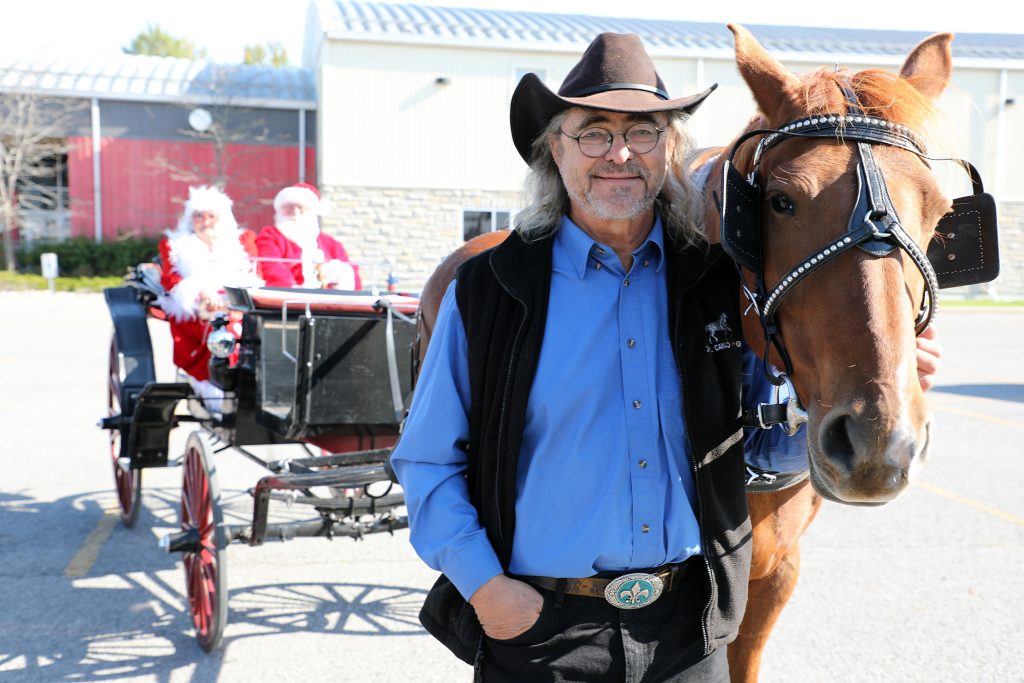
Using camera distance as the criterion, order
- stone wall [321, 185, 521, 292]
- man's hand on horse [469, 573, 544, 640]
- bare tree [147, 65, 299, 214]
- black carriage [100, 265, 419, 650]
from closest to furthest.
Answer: man's hand on horse [469, 573, 544, 640], black carriage [100, 265, 419, 650], stone wall [321, 185, 521, 292], bare tree [147, 65, 299, 214]

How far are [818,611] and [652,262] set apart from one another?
3218mm

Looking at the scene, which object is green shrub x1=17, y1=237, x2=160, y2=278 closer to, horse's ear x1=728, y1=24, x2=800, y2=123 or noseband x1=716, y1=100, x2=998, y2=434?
horse's ear x1=728, y1=24, x2=800, y2=123

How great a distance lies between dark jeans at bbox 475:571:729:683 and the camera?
6.52ft

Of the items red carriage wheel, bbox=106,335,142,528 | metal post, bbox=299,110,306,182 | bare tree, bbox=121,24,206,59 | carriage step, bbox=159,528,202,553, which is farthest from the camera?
bare tree, bbox=121,24,206,59

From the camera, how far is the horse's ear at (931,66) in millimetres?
2061

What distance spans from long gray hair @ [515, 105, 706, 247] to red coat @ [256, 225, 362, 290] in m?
3.95

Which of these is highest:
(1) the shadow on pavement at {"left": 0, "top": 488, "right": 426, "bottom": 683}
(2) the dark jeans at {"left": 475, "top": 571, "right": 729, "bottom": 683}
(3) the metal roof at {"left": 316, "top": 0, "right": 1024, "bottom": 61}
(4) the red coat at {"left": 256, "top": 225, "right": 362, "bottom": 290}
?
(3) the metal roof at {"left": 316, "top": 0, "right": 1024, "bottom": 61}

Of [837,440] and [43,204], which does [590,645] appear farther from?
[43,204]

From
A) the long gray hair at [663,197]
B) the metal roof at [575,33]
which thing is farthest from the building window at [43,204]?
the long gray hair at [663,197]

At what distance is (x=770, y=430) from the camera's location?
2.21m

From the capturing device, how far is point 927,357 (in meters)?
1.95

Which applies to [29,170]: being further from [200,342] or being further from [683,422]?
[683,422]

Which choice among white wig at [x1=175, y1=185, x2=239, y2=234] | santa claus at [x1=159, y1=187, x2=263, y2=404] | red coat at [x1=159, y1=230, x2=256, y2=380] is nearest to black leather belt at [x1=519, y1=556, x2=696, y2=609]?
santa claus at [x1=159, y1=187, x2=263, y2=404]

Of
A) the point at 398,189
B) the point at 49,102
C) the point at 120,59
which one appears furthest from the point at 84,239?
the point at 398,189
